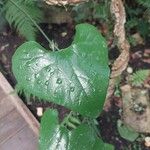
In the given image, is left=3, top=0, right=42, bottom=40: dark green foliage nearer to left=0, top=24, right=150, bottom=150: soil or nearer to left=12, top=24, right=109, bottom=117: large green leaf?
left=0, top=24, right=150, bottom=150: soil

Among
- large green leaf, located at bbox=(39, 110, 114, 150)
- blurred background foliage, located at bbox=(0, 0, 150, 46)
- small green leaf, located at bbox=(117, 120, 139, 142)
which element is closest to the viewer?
large green leaf, located at bbox=(39, 110, 114, 150)

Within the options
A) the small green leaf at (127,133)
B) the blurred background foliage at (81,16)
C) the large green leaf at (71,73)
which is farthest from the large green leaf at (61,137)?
the blurred background foliage at (81,16)

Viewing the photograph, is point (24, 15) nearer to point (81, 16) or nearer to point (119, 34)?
point (81, 16)

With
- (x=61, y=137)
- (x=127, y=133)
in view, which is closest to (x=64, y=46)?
(x=127, y=133)

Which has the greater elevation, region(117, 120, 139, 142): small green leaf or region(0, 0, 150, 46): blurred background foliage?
region(0, 0, 150, 46): blurred background foliage

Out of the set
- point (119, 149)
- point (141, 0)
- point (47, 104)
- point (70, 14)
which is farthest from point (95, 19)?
point (119, 149)

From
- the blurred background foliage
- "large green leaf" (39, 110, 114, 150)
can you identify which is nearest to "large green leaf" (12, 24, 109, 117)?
"large green leaf" (39, 110, 114, 150)
